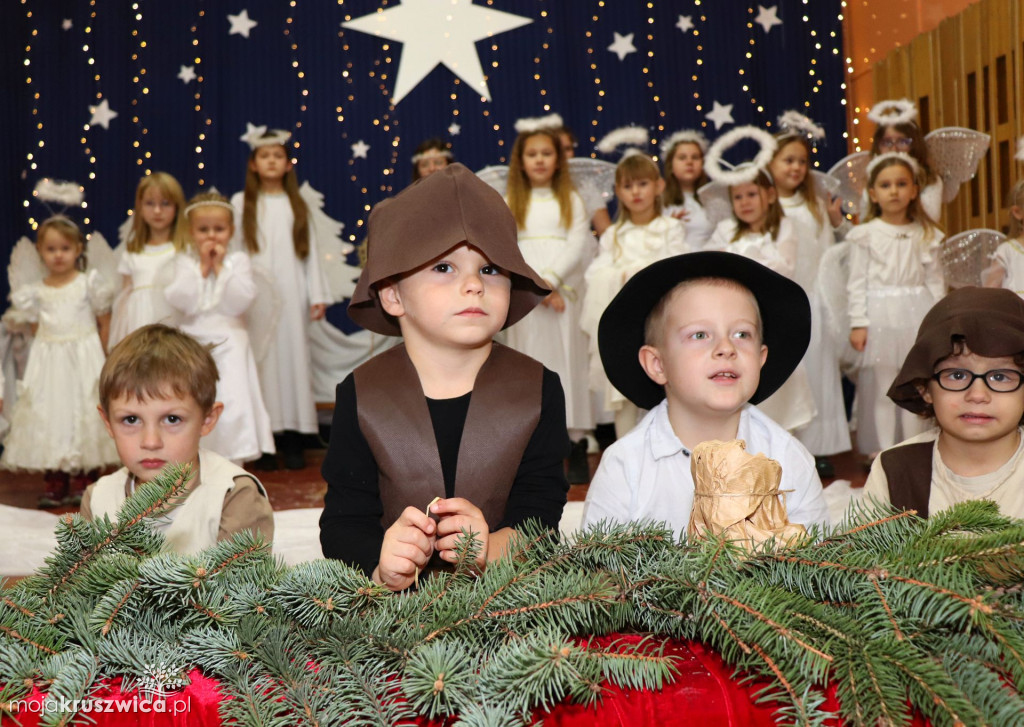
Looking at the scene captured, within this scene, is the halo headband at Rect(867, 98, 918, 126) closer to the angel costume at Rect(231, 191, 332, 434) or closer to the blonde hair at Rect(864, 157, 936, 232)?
the blonde hair at Rect(864, 157, 936, 232)

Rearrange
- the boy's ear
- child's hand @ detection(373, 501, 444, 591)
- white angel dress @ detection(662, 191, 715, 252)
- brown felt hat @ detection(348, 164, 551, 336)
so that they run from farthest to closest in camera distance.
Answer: white angel dress @ detection(662, 191, 715, 252) < the boy's ear < brown felt hat @ detection(348, 164, 551, 336) < child's hand @ detection(373, 501, 444, 591)

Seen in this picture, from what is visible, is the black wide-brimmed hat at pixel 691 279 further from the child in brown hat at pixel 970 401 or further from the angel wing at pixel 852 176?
the angel wing at pixel 852 176

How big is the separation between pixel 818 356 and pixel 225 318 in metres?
3.44

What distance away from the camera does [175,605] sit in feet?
3.24

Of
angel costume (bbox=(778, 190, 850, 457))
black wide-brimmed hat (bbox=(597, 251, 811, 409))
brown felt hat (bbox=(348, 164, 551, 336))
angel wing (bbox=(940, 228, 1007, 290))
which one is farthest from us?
angel costume (bbox=(778, 190, 850, 457))

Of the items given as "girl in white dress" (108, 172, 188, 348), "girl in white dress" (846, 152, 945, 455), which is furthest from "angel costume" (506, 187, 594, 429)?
"girl in white dress" (108, 172, 188, 348)

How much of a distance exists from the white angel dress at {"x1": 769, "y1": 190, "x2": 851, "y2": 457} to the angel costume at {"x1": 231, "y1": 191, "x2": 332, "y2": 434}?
3.18 metres

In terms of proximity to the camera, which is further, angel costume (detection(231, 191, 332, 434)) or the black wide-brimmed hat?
angel costume (detection(231, 191, 332, 434))

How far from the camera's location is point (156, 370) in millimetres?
2266

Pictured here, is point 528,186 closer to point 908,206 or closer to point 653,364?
point 908,206

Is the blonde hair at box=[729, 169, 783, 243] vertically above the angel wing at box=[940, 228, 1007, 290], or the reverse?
the blonde hair at box=[729, 169, 783, 243]

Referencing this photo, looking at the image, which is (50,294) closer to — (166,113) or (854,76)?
(166,113)

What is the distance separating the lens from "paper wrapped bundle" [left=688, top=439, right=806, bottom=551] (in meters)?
1.17

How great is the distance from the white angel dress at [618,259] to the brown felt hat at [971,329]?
346 centimetres
